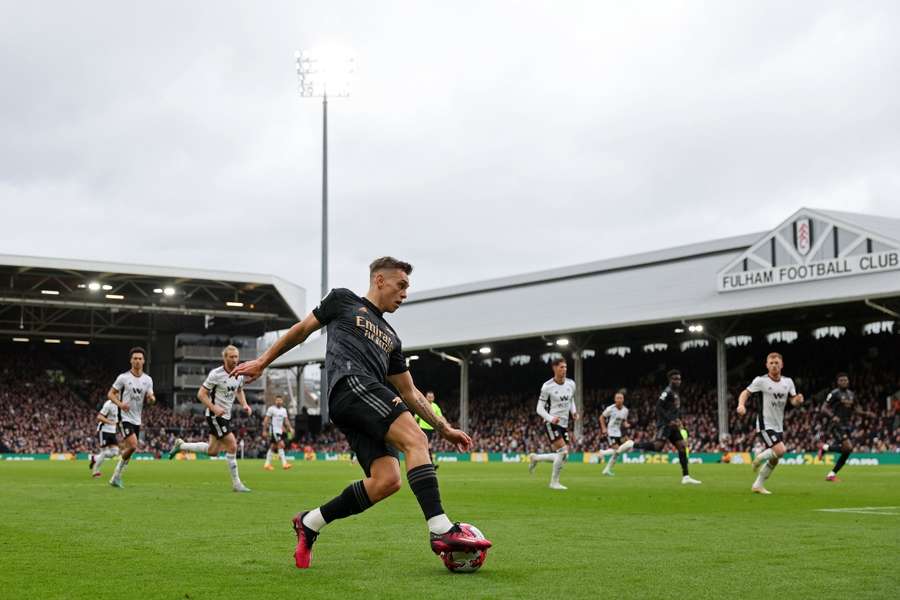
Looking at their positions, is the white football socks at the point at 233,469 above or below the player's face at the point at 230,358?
below

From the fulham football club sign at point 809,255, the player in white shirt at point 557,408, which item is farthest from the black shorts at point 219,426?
the fulham football club sign at point 809,255

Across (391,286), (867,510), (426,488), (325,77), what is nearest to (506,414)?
(325,77)

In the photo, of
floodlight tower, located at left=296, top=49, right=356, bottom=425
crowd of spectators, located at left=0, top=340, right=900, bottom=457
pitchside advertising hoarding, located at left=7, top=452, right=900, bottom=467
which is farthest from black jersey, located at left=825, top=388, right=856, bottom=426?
floodlight tower, located at left=296, top=49, right=356, bottom=425

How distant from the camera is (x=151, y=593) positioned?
598 centimetres

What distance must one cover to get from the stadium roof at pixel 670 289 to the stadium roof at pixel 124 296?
4.40m

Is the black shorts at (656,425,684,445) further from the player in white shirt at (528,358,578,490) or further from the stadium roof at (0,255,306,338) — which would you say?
the stadium roof at (0,255,306,338)

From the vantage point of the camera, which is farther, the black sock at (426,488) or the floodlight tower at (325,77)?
the floodlight tower at (325,77)

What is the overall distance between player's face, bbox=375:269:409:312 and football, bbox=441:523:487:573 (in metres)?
1.63

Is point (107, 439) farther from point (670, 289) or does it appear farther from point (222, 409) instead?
point (670, 289)

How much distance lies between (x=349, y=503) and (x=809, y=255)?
122ft

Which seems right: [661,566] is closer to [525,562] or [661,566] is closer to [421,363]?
[525,562]

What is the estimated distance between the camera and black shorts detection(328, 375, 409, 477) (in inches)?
274

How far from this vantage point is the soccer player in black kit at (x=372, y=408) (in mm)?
6898

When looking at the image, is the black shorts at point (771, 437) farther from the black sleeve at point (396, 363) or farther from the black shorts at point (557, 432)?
the black sleeve at point (396, 363)
